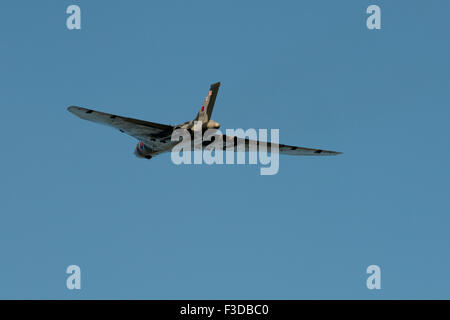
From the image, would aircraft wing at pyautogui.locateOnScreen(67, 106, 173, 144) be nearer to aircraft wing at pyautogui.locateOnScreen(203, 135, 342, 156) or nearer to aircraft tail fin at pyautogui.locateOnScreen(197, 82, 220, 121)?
aircraft tail fin at pyautogui.locateOnScreen(197, 82, 220, 121)

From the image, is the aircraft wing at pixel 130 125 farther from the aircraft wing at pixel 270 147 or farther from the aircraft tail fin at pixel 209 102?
the aircraft wing at pixel 270 147

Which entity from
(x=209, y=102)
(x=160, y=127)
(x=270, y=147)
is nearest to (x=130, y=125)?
(x=160, y=127)

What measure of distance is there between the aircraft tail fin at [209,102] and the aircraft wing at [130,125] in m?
3.07

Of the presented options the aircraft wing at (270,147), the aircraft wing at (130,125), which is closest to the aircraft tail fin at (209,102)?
the aircraft wing at (130,125)

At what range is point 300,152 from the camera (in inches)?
2403

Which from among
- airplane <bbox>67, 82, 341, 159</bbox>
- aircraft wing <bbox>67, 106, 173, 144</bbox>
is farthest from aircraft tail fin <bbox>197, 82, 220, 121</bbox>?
aircraft wing <bbox>67, 106, 173, 144</bbox>

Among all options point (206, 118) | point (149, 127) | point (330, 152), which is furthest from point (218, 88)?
point (330, 152)

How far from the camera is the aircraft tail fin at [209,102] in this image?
51.1 m

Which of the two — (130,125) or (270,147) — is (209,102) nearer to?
(130,125)

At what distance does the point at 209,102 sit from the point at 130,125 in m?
6.53

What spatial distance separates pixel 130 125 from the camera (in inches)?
2063

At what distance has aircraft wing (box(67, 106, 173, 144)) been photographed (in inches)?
1982
